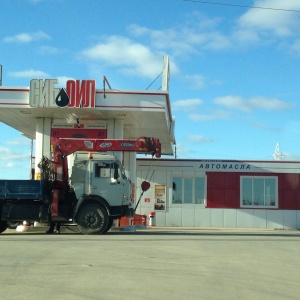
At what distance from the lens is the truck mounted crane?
64.4ft

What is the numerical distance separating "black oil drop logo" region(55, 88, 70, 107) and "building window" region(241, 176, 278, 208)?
1339cm

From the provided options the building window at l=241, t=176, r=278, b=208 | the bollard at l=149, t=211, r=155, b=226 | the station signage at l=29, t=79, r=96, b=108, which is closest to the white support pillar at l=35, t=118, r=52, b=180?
the station signage at l=29, t=79, r=96, b=108

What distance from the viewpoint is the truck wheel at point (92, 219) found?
19.6 meters

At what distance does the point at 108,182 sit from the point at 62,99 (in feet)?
17.5

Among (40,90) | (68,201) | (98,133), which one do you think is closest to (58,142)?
(68,201)

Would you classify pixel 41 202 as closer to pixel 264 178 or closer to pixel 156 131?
pixel 156 131

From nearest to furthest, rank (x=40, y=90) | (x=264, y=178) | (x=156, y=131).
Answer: (x=40, y=90) → (x=156, y=131) → (x=264, y=178)

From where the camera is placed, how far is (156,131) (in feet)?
102
